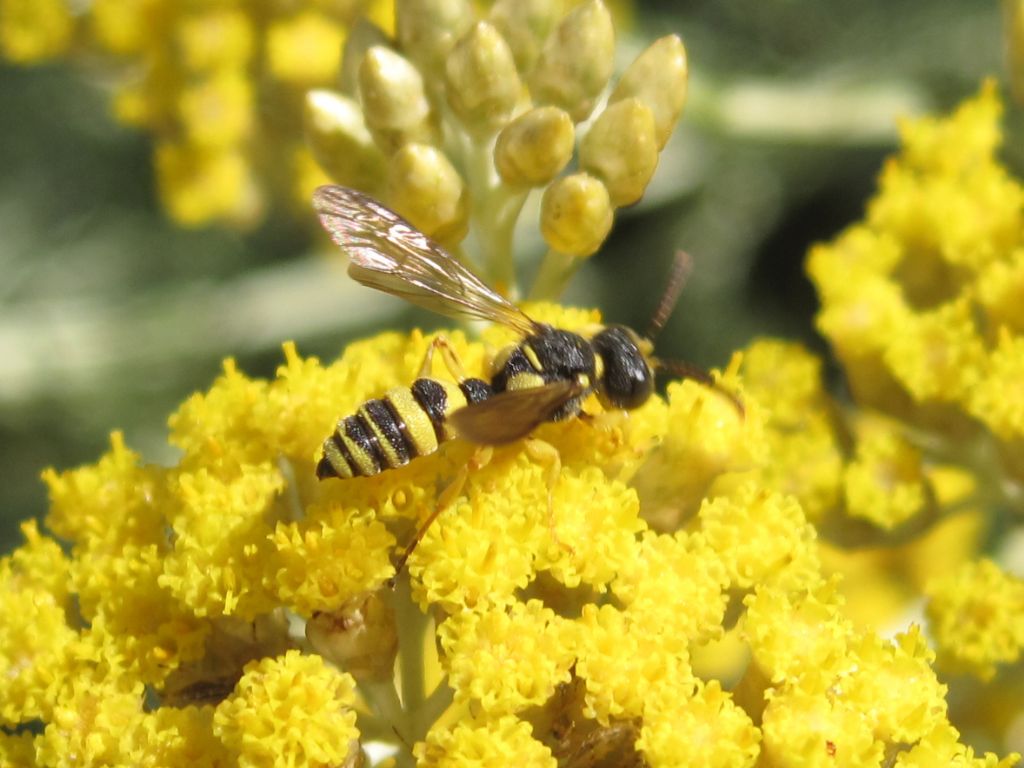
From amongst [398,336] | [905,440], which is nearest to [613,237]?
[905,440]

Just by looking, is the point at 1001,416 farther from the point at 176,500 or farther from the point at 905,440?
the point at 176,500

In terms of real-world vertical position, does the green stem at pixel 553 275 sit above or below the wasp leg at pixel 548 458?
above

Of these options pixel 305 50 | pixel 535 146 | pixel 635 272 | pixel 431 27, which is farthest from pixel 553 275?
pixel 635 272

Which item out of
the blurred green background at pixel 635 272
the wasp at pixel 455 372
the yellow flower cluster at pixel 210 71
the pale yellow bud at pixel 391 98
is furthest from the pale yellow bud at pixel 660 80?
the blurred green background at pixel 635 272

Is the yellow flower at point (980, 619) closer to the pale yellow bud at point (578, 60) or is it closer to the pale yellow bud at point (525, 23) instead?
the pale yellow bud at point (578, 60)

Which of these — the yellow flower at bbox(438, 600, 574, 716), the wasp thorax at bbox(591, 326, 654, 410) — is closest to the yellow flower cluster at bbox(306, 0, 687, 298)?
the wasp thorax at bbox(591, 326, 654, 410)

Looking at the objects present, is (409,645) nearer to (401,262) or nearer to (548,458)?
(548,458)
